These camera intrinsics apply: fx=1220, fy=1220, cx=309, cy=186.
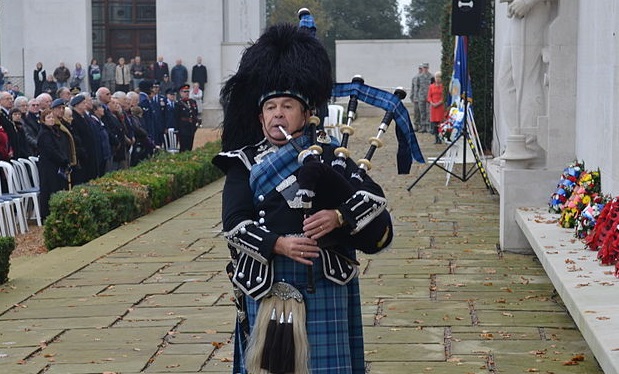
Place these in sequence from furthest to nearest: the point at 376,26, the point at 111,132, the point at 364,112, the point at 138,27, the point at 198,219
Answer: the point at 376,26
the point at 138,27
the point at 364,112
the point at 111,132
the point at 198,219

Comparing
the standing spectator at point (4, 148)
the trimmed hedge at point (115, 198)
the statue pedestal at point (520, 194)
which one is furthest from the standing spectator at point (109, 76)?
the statue pedestal at point (520, 194)

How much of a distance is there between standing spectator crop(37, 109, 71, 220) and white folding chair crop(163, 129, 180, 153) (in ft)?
28.5

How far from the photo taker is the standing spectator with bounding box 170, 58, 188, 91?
130ft

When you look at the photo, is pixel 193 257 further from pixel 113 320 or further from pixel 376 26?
pixel 376 26

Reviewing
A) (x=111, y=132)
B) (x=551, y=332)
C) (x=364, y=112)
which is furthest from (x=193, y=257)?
(x=364, y=112)

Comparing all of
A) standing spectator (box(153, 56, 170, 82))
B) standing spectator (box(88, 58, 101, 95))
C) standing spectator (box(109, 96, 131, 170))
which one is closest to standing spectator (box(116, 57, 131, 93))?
standing spectator (box(88, 58, 101, 95))

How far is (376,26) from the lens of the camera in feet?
221

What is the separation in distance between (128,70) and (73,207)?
2773 cm

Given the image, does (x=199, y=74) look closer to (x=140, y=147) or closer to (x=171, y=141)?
(x=171, y=141)

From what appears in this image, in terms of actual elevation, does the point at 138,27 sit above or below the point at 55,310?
above

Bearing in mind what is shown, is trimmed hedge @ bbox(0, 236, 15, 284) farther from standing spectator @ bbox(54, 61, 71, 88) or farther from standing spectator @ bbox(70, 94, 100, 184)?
standing spectator @ bbox(54, 61, 71, 88)

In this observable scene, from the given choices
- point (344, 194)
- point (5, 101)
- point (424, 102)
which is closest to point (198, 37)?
point (424, 102)

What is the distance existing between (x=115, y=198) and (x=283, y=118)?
30.0ft

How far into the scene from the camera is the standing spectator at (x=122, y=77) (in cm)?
3941
